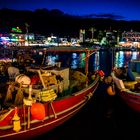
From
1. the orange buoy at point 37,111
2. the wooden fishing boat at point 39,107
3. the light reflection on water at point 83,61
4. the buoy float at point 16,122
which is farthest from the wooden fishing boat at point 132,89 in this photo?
the light reflection on water at point 83,61

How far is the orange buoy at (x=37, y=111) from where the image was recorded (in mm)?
13414

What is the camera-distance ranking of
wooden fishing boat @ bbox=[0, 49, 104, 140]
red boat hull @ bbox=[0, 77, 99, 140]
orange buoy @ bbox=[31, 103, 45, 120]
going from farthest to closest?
red boat hull @ bbox=[0, 77, 99, 140], orange buoy @ bbox=[31, 103, 45, 120], wooden fishing boat @ bbox=[0, 49, 104, 140]

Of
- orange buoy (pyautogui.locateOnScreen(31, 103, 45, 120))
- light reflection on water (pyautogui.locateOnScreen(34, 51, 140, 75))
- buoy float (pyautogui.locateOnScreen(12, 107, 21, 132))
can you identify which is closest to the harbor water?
orange buoy (pyautogui.locateOnScreen(31, 103, 45, 120))

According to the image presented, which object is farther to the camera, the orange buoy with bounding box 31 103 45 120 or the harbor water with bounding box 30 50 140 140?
the harbor water with bounding box 30 50 140 140

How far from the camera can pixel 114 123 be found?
61.5 feet

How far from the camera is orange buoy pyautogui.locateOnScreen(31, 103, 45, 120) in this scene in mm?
13414

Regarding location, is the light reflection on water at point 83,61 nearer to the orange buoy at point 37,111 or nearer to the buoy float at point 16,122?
the orange buoy at point 37,111

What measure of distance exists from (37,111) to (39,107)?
207 millimetres

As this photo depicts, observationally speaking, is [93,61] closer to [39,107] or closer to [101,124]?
[101,124]

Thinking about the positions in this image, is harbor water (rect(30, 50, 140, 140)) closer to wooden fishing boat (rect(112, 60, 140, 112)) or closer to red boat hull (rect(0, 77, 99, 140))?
red boat hull (rect(0, 77, 99, 140))

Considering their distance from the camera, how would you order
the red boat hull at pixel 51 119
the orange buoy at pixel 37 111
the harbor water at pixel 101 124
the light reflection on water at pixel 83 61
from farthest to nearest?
the light reflection on water at pixel 83 61 < the harbor water at pixel 101 124 < the red boat hull at pixel 51 119 < the orange buoy at pixel 37 111

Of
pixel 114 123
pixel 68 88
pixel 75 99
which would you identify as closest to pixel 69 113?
pixel 75 99

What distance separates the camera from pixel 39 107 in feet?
44.1

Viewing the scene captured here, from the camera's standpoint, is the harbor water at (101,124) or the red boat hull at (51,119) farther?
the harbor water at (101,124)
